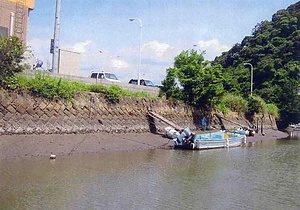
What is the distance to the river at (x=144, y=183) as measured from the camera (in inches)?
526

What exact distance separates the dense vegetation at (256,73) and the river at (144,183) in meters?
16.4

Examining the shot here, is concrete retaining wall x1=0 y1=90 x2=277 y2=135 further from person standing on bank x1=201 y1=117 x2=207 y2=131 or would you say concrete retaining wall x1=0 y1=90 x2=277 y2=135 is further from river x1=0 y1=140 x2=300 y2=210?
river x1=0 y1=140 x2=300 y2=210

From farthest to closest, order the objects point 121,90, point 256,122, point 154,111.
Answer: point 256,122 → point 154,111 → point 121,90

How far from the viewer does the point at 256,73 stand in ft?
232

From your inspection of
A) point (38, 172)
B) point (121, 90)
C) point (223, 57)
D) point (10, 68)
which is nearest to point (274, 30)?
point (223, 57)

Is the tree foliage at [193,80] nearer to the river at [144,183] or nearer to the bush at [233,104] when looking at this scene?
the bush at [233,104]

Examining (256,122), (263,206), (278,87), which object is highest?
(278,87)

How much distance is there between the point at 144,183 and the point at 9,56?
12.1 metres

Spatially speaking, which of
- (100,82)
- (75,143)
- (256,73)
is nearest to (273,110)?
(256,73)

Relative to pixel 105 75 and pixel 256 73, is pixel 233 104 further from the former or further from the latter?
pixel 256 73

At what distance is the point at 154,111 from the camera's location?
36250mm

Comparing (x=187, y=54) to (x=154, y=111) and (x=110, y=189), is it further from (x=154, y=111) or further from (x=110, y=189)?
(x=110, y=189)

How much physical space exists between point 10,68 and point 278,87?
47.3m

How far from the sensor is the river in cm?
1335
